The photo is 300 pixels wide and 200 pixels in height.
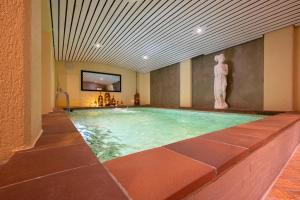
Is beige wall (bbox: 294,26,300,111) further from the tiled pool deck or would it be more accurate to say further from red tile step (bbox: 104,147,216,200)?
red tile step (bbox: 104,147,216,200)

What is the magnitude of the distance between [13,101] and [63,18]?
14.1 feet

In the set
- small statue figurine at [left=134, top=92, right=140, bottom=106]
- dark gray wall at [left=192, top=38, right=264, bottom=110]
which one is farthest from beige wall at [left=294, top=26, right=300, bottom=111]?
small statue figurine at [left=134, top=92, right=140, bottom=106]

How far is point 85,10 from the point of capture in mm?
3707

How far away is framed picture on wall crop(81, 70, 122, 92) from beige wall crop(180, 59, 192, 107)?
13.6 feet

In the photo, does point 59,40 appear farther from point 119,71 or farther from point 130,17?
point 119,71

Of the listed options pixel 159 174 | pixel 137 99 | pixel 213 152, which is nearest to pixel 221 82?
pixel 213 152

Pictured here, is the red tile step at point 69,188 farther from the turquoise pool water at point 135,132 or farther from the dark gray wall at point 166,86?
the dark gray wall at point 166,86

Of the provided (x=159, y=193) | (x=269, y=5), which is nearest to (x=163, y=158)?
(x=159, y=193)

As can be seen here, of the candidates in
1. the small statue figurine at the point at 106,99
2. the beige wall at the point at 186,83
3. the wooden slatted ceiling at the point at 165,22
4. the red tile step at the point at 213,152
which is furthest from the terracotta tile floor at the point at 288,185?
the small statue figurine at the point at 106,99

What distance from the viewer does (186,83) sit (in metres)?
7.54

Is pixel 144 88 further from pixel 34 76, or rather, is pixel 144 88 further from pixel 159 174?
pixel 159 174

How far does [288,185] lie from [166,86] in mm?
7715

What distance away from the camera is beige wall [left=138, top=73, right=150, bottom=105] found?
34.2 feet

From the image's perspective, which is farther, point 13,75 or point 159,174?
point 13,75
